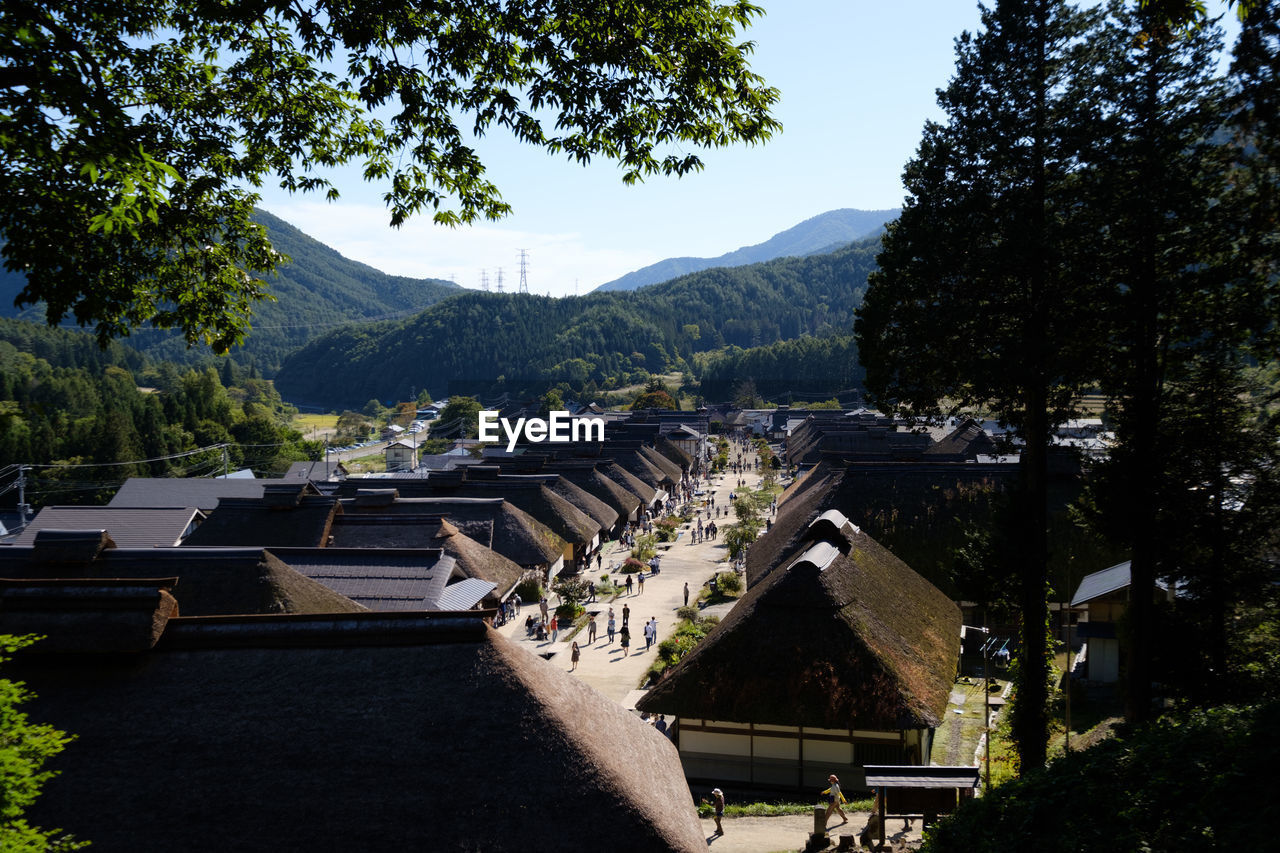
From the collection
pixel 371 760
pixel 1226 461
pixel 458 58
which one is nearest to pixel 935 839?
pixel 371 760

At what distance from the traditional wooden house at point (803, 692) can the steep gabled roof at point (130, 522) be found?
72.0ft

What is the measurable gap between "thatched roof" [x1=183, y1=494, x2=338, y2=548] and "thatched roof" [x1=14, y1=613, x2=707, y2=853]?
19009 mm

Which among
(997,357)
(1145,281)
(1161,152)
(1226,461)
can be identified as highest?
(1161,152)

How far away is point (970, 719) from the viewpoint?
2008cm

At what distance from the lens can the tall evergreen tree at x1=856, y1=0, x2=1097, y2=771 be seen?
44.7 feet

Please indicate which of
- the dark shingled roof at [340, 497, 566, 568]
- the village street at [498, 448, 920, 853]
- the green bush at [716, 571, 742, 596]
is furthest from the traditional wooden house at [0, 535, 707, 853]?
the green bush at [716, 571, 742, 596]

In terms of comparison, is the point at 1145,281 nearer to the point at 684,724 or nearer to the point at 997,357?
the point at 997,357

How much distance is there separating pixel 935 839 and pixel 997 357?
7699 millimetres

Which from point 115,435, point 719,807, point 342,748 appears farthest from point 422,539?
point 115,435

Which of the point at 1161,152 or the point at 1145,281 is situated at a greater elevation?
the point at 1161,152

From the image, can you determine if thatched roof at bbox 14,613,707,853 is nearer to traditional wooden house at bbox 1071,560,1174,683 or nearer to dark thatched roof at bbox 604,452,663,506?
traditional wooden house at bbox 1071,560,1174,683

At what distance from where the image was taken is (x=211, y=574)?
17.5 m

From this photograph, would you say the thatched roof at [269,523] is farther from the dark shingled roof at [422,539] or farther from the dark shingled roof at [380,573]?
the dark shingled roof at [380,573]

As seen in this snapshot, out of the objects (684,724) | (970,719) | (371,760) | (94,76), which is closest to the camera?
(94,76)
